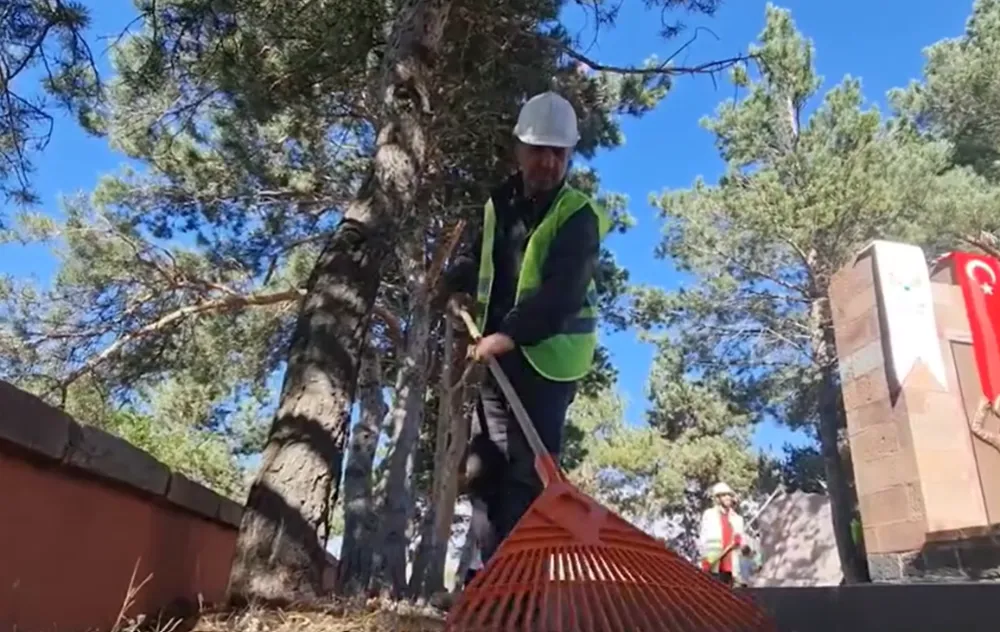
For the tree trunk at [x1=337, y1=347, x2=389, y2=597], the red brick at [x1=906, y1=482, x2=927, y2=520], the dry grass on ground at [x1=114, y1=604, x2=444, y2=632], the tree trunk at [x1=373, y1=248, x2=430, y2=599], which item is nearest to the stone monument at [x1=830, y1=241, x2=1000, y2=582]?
the red brick at [x1=906, y1=482, x2=927, y2=520]

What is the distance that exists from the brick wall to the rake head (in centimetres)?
76

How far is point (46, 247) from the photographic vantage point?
27.5ft

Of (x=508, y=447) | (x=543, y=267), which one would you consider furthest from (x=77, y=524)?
(x=543, y=267)

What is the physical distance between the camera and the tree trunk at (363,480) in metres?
7.18

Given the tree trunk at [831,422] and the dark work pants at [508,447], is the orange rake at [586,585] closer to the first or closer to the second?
the dark work pants at [508,447]

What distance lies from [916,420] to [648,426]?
19.0m

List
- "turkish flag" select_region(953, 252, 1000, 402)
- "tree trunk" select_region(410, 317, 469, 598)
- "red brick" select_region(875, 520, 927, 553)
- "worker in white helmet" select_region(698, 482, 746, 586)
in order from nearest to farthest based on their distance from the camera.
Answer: "red brick" select_region(875, 520, 927, 553) → "turkish flag" select_region(953, 252, 1000, 402) → "worker in white helmet" select_region(698, 482, 746, 586) → "tree trunk" select_region(410, 317, 469, 598)

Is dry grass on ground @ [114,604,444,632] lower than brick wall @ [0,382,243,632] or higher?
lower

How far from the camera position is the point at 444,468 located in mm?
8945

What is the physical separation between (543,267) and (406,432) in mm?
6141

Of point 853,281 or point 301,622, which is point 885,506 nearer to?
point 853,281

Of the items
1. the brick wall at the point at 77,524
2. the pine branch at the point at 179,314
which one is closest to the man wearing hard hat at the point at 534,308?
the brick wall at the point at 77,524

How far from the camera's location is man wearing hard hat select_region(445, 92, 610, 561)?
2.20 metres

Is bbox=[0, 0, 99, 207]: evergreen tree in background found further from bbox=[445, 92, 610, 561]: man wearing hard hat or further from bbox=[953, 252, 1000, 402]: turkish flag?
bbox=[953, 252, 1000, 402]: turkish flag
